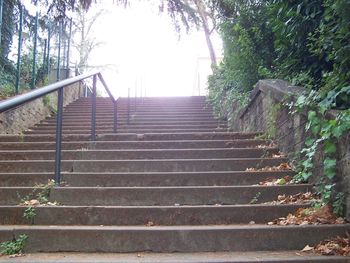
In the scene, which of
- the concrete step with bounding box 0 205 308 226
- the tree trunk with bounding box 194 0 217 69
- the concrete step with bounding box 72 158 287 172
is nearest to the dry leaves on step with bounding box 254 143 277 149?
the concrete step with bounding box 72 158 287 172

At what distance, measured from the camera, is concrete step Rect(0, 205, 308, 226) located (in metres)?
3.27

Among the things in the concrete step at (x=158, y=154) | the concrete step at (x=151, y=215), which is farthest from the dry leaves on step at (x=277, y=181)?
the concrete step at (x=158, y=154)

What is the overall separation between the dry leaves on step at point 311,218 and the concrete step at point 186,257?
0.97 feet

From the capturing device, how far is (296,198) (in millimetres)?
3512

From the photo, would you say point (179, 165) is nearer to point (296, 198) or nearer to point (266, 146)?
point (266, 146)

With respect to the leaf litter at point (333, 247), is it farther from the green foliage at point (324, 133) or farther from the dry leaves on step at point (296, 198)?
the dry leaves on step at point (296, 198)

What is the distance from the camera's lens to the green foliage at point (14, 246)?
2.86 m

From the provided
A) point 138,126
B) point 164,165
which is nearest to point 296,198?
point 164,165

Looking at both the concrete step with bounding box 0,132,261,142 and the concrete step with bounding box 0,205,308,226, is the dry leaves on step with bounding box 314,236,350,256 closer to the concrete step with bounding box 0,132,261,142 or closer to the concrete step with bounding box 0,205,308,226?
the concrete step with bounding box 0,205,308,226

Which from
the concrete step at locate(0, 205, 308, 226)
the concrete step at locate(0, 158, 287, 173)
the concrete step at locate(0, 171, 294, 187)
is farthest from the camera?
the concrete step at locate(0, 158, 287, 173)

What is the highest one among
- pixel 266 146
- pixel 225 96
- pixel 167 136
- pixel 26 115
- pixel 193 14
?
pixel 193 14

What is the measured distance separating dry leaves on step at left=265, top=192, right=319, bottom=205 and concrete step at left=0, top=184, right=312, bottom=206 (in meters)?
0.05

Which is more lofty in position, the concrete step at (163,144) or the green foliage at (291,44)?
the green foliage at (291,44)

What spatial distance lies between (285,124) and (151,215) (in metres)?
1.91
